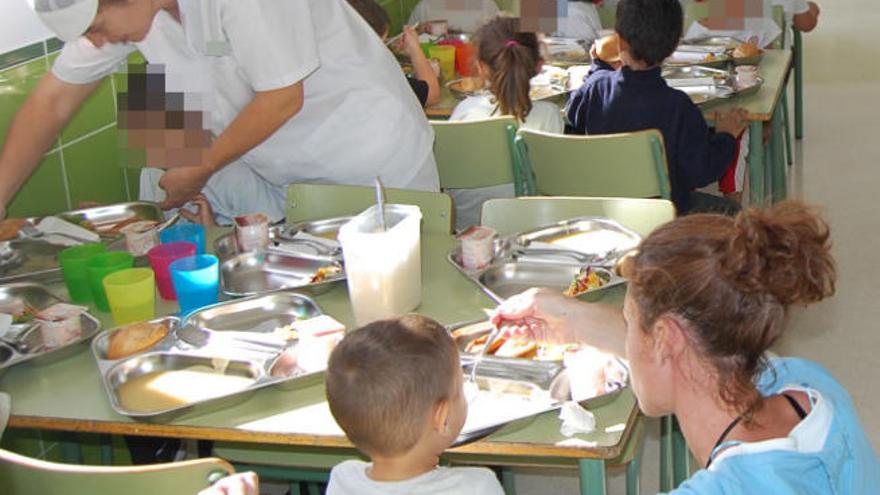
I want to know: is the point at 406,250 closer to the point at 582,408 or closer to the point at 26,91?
the point at 582,408

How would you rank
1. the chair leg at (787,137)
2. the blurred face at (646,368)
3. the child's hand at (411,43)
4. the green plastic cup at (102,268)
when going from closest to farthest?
→ the blurred face at (646,368), the green plastic cup at (102,268), the child's hand at (411,43), the chair leg at (787,137)

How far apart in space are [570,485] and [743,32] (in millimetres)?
2301

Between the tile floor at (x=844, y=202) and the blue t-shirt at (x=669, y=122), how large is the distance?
48cm

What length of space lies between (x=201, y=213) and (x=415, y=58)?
1.36 meters

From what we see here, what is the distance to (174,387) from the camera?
1.93m

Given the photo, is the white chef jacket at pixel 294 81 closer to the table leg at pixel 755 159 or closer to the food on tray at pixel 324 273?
the food on tray at pixel 324 273

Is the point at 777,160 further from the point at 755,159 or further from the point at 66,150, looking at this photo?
the point at 66,150

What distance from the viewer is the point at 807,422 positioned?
1332 mm

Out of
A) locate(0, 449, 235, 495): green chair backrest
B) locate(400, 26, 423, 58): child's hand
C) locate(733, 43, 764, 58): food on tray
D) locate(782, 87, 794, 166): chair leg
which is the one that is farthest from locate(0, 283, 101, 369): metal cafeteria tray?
locate(782, 87, 794, 166): chair leg

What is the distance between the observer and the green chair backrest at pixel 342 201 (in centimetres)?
256

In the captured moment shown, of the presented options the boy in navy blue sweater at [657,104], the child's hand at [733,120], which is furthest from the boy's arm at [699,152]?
the child's hand at [733,120]

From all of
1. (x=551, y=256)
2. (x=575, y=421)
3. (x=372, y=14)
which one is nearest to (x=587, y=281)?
(x=551, y=256)

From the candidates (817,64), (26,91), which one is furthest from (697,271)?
(817,64)

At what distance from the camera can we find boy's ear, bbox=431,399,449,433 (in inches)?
62.1
